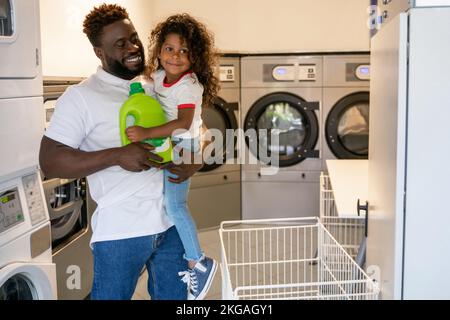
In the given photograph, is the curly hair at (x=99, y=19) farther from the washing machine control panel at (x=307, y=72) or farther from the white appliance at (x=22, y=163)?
the washing machine control panel at (x=307, y=72)

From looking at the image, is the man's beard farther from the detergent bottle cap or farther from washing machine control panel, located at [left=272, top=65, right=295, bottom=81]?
washing machine control panel, located at [left=272, top=65, right=295, bottom=81]

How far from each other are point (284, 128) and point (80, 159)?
357 centimetres

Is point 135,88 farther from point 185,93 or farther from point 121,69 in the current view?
point 185,93

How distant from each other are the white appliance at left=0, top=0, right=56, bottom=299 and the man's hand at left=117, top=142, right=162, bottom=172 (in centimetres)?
46

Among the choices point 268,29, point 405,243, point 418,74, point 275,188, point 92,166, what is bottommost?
point 275,188

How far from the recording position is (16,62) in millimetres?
1760

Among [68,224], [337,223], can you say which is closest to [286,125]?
[337,223]

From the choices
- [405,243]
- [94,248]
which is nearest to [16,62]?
[94,248]

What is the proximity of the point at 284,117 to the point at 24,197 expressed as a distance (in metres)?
3.35

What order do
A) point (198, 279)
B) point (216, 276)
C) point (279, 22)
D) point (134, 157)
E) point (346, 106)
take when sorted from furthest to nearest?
point (279, 22) < point (346, 106) < point (216, 276) < point (198, 279) < point (134, 157)

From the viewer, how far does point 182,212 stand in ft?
5.76

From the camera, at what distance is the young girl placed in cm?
176

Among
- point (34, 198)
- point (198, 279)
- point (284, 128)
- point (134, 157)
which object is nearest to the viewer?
point (134, 157)

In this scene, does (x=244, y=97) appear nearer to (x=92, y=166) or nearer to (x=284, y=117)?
(x=284, y=117)
